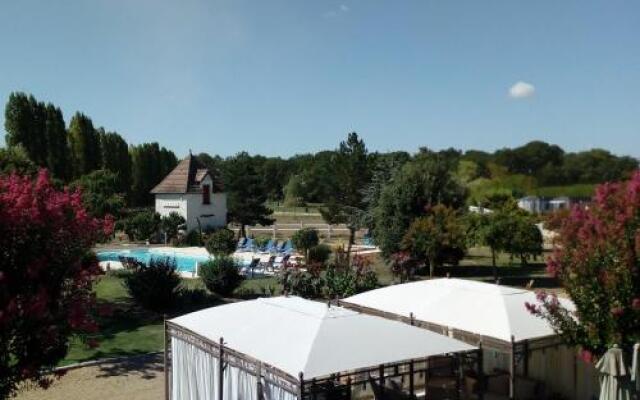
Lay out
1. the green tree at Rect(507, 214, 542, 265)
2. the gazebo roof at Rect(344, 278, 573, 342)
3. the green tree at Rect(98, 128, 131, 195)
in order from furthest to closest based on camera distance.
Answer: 1. the green tree at Rect(98, 128, 131, 195)
2. the green tree at Rect(507, 214, 542, 265)
3. the gazebo roof at Rect(344, 278, 573, 342)

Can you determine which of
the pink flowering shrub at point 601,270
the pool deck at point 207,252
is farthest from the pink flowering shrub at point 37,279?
the pool deck at point 207,252

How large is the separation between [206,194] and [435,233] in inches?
978

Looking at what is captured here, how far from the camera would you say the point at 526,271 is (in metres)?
27.1

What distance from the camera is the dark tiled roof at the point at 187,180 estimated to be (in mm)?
44312

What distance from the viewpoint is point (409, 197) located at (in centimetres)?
2580

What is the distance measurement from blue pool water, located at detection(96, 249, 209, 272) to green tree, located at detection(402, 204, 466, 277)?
1164 cm

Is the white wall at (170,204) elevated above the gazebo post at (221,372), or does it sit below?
above

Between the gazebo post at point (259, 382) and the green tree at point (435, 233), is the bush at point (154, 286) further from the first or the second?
the gazebo post at point (259, 382)

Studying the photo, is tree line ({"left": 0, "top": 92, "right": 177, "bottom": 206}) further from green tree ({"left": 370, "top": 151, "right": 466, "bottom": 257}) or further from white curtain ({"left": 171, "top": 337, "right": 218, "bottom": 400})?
white curtain ({"left": 171, "top": 337, "right": 218, "bottom": 400})

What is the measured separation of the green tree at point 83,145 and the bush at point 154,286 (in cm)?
3875

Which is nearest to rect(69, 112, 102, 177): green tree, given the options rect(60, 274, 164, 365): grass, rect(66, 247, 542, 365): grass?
rect(66, 247, 542, 365): grass

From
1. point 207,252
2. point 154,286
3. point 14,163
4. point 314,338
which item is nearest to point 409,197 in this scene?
point 154,286

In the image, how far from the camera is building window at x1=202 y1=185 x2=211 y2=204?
44375 millimetres

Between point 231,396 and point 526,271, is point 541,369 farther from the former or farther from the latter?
point 526,271
